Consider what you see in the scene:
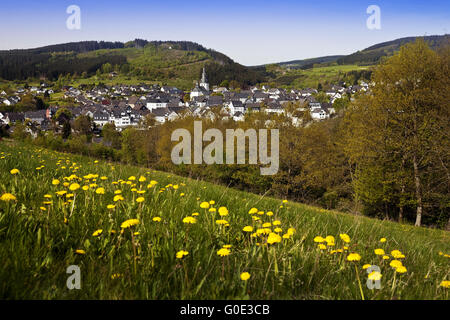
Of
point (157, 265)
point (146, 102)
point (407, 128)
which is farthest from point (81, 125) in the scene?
point (157, 265)

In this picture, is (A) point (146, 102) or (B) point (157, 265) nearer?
(B) point (157, 265)

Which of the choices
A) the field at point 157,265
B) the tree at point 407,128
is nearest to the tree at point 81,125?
the tree at point 407,128

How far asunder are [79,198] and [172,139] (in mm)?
37172

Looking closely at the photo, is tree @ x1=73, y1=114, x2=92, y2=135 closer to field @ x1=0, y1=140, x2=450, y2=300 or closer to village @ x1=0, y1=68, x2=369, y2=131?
village @ x1=0, y1=68, x2=369, y2=131

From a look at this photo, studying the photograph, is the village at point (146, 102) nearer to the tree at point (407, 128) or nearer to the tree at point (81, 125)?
the tree at point (81, 125)

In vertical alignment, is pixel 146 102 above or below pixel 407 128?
above

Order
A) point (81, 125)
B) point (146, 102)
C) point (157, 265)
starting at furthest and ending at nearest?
point (146, 102) → point (81, 125) → point (157, 265)

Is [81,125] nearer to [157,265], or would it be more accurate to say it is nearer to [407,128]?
[407,128]

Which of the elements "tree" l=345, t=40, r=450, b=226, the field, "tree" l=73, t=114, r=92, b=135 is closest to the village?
"tree" l=73, t=114, r=92, b=135

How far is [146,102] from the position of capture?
6481 inches

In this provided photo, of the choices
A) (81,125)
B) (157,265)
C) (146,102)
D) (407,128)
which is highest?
(146,102)

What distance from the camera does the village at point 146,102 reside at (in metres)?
112

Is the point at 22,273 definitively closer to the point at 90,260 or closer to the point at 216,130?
the point at 90,260

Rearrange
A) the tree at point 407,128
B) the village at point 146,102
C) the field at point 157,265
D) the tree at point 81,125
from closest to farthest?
the field at point 157,265
the tree at point 407,128
the tree at point 81,125
the village at point 146,102
